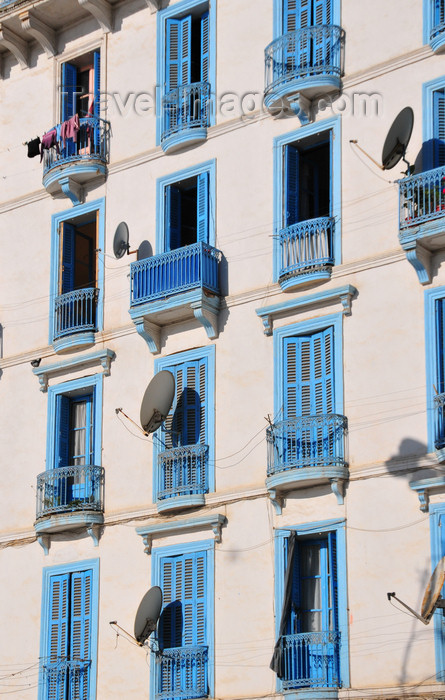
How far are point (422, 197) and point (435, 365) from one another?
3328 mm

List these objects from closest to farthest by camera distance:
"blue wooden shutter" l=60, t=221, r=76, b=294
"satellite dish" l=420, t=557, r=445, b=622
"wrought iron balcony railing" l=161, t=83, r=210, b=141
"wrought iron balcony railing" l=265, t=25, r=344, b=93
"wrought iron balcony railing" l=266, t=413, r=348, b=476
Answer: "satellite dish" l=420, t=557, r=445, b=622
"wrought iron balcony railing" l=266, t=413, r=348, b=476
"wrought iron balcony railing" l=265, t=25, r=344, b=93
"wrought iron balcony railing" l=161, t=83, r=210, b=141
"blue wooden shutter" l=60, t=221, r=76, b=294

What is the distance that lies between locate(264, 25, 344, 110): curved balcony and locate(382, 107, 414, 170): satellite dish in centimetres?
266

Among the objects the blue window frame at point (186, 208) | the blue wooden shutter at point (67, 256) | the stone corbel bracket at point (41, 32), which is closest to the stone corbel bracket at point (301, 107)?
the blue window frame at point (186, 208)

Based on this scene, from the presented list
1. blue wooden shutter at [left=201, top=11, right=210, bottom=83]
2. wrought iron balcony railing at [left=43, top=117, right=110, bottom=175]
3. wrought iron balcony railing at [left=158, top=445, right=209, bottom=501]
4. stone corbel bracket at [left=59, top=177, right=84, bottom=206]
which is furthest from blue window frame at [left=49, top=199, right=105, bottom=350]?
wrought iron balcony railing at [left=158, top=445, right=209, bottom=501]

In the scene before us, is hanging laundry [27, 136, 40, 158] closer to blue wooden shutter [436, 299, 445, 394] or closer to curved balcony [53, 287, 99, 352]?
curved balcony [53, 287, 99, 352]

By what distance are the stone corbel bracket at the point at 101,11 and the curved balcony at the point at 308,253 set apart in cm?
880

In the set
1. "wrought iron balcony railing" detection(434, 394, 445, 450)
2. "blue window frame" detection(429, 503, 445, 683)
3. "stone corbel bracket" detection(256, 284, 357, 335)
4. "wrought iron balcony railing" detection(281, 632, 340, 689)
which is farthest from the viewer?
"stone corbel bracket" detection(256, 284, 357, 335)

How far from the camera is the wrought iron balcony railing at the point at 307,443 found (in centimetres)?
2847

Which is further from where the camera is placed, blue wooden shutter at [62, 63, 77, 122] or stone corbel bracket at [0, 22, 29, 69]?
stone corbel bracket at [0, 22, 29, 69]

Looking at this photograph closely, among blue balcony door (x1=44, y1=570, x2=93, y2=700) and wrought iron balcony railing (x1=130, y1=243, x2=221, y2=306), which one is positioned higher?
wrought iron balcony railing (x1=130, y1=243, x2=221, y2=306)

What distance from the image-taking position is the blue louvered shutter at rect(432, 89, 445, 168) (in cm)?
2862

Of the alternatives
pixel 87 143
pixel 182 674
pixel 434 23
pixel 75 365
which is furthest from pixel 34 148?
pixel 182 674

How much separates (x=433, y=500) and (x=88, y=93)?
15.5 metres

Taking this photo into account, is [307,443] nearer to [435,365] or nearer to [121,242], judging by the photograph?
[435,365]
